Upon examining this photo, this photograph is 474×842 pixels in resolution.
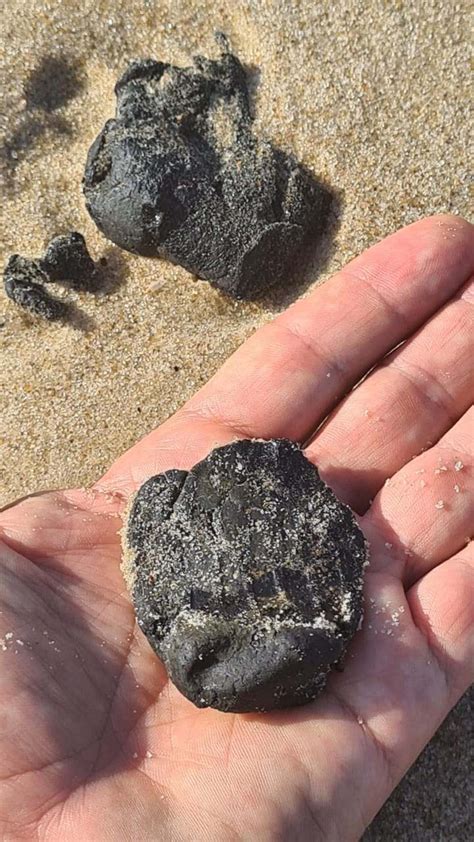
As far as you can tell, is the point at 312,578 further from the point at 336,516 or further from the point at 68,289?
the point at 68,289

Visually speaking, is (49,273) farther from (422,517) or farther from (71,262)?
(422,517)

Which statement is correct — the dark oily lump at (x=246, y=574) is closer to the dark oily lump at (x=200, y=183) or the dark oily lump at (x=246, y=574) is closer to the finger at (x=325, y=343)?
the finger at (x=325, y=343)

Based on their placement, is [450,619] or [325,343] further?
[325,343]

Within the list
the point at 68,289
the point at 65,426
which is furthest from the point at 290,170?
the point at 65,426

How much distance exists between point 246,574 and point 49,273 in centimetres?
135

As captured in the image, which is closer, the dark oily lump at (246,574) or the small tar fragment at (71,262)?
the dark oily lump at (246,574)

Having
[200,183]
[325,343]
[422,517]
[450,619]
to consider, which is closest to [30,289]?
[200,183]

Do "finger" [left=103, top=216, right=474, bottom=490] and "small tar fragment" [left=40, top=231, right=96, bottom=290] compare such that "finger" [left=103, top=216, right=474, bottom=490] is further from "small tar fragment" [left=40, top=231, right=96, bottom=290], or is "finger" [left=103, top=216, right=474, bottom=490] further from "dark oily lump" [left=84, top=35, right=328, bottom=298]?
"small tar fragment" [left=40, top=231, right=96, bottom=290]

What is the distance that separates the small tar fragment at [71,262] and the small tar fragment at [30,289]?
46 mm

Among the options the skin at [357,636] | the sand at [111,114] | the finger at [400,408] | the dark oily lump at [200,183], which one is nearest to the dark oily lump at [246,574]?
the skin at [357,636]

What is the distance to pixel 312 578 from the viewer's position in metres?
1.97

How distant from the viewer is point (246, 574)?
1943 millimetres

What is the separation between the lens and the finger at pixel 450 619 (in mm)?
2006

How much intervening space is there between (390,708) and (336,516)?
0.50 metres
